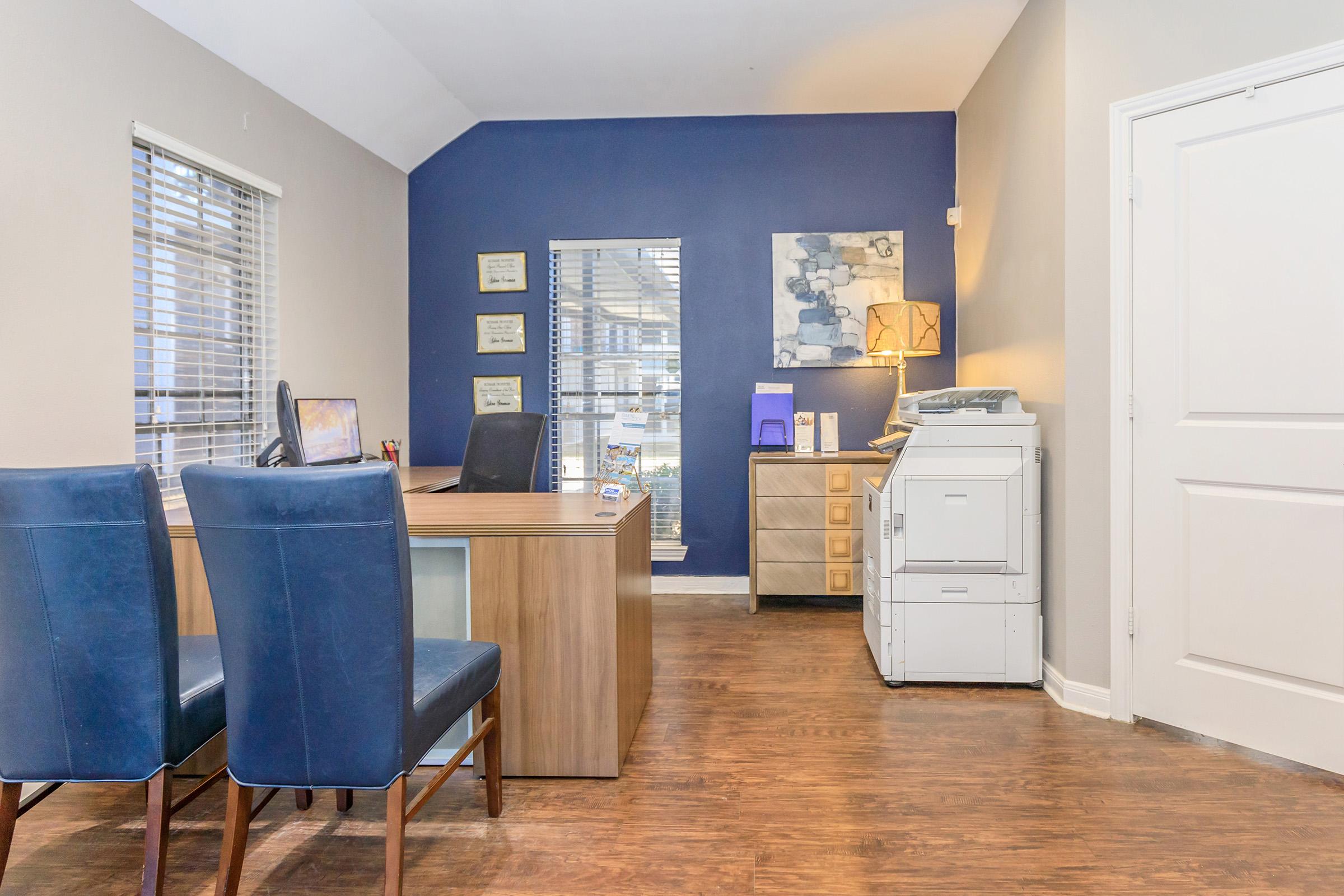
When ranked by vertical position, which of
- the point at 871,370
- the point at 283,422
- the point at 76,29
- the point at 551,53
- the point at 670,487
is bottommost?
the point at 670,487

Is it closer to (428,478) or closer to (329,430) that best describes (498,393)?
(428,478)

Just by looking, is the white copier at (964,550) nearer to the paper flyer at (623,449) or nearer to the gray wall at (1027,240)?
the gray wall at (1027,240)

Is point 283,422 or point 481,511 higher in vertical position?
point 283,422

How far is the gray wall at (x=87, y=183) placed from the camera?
2.26 metres

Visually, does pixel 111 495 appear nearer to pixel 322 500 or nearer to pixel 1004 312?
pixel 322 500

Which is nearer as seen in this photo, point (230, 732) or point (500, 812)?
point (230, 732)

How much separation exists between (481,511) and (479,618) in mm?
350

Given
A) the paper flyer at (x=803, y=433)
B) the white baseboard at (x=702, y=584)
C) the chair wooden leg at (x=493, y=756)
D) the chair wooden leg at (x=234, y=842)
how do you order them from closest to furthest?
1. the chair wooden leg at (x=234, y=842)
2. the chair wooden leg at (x=493, y=756)
3. the paper flyer at (x=803, y=433)
4. the white baseboard at (x=702, y=584)

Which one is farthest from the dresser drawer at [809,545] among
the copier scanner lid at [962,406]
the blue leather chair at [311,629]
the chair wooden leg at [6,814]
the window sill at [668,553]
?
the chair wooden leg at [6,814]

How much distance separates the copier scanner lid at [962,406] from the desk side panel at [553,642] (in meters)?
1.57

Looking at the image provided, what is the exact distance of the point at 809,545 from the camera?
4230mm

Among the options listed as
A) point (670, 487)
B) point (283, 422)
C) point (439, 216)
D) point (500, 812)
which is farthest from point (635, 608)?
point (439, 216)

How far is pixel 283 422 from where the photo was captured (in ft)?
9.04

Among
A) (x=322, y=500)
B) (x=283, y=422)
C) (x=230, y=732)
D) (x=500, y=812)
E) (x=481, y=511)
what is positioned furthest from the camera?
(x=283, y=422)
